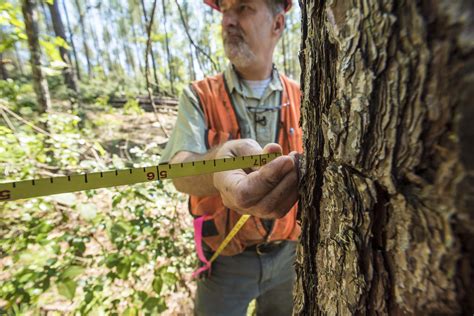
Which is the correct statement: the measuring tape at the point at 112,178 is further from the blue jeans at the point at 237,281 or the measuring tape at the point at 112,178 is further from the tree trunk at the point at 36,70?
the tree trunk at the point at 36,70

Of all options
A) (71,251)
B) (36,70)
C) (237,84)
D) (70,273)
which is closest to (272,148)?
(237,84)

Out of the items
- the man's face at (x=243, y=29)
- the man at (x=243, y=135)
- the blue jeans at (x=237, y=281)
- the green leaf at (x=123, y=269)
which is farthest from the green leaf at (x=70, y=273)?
the man's face at (x=243, y=29)

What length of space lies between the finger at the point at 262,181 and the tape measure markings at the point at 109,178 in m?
0.14

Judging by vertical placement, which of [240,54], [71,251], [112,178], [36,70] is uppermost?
[36,70]

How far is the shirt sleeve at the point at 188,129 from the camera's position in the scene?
5.31ft

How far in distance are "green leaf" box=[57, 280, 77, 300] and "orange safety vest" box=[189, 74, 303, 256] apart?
0.79 meters

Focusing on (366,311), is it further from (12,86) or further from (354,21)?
(12,86)

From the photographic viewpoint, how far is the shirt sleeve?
1619mm

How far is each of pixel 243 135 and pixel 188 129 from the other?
389 millimetres

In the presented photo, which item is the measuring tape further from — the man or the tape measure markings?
the man

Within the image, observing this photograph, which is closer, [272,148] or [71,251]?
[272,148]

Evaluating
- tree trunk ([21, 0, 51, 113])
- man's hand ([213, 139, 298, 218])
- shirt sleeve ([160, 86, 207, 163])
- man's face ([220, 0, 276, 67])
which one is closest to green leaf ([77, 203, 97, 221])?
shirt sleeve ([160, 86, 207, 163])

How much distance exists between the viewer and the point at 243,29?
202 centimetres

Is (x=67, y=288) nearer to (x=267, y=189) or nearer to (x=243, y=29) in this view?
(x=267, y=189)
